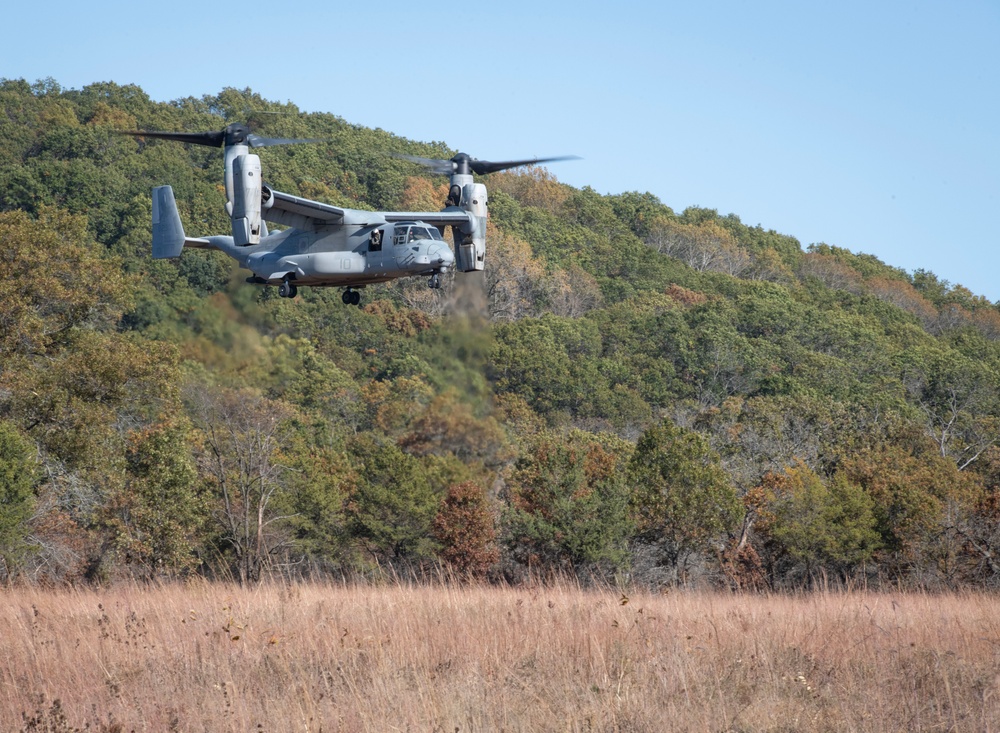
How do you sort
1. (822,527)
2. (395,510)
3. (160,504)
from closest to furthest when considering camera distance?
(160,504) < (822,527) < (395,510)

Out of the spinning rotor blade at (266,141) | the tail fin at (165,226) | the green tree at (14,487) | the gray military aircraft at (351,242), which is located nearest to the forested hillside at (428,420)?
the green tree at (14,487)

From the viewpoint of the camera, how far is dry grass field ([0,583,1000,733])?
8.95 metres

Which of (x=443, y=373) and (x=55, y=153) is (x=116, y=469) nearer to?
(x=443, y=373)

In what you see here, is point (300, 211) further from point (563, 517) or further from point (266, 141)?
point (563, 517)

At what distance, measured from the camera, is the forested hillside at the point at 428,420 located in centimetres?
3106

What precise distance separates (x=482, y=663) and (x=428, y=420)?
2829 centimetres

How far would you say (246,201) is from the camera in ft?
57.8

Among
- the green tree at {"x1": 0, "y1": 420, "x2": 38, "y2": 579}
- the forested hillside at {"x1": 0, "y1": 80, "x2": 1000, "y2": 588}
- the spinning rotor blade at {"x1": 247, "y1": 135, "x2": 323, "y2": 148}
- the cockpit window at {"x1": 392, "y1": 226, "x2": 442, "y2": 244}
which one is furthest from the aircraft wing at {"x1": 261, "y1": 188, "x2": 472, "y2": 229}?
the green tree at {"x1": 0, "y1": 420, "x2": 38, "y2": 579}

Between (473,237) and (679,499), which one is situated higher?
(473,237)

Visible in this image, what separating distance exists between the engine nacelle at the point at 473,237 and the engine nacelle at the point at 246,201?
4239mm

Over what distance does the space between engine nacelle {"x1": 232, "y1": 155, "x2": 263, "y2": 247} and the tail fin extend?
16.8 feet

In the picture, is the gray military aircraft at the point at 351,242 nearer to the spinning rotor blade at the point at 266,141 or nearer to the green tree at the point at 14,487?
the spinning rotor blade at the point at 266,141

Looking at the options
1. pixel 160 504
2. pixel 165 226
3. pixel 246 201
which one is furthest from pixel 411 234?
pixel 160 504

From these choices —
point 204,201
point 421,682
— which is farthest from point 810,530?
point 204,201
